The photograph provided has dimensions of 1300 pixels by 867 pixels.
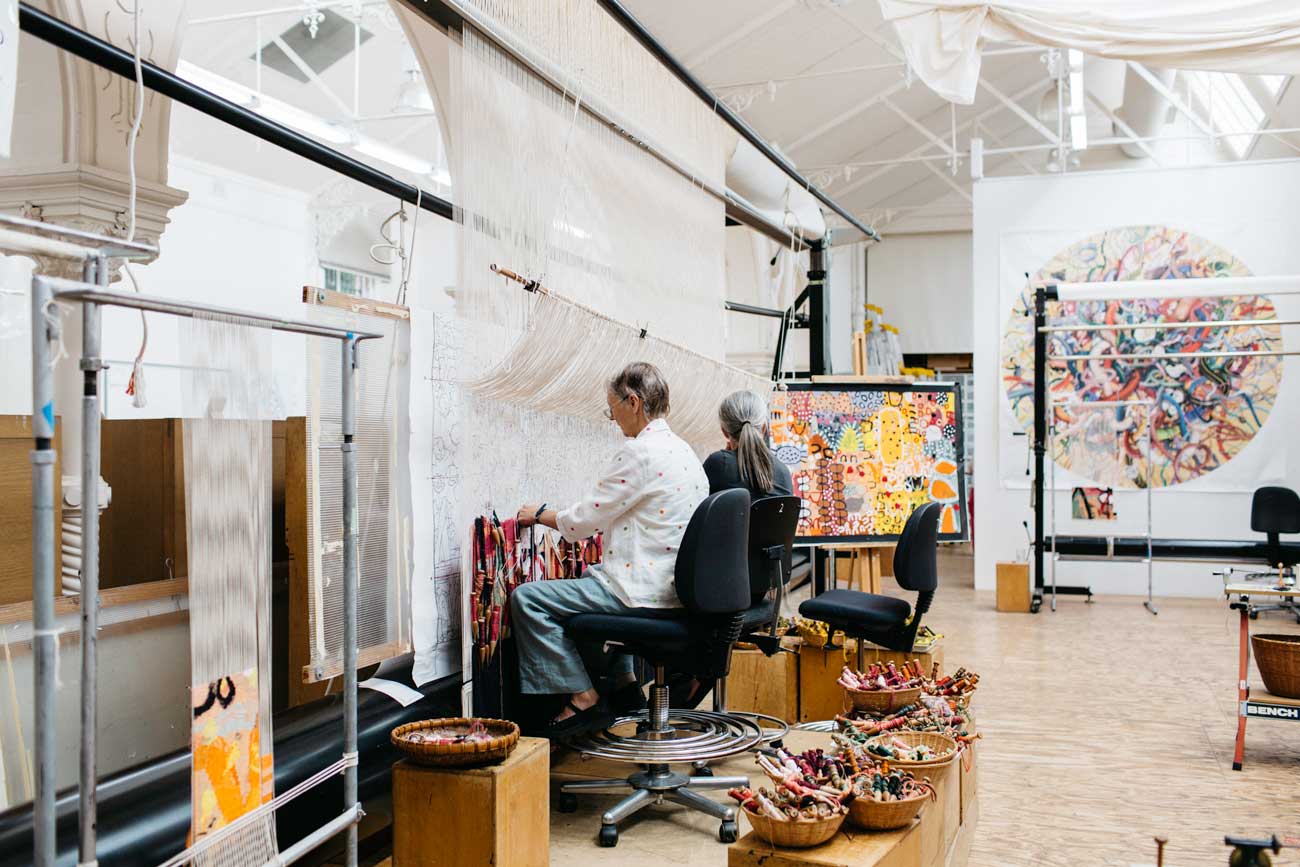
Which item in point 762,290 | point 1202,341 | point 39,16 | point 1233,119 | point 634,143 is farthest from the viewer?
point 1233,119

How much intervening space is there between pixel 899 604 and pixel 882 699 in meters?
0.68

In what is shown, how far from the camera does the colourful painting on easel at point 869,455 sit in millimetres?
6105

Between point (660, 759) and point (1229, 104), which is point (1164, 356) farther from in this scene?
point (660, 759)

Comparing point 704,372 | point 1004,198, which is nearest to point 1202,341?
point 1004,198

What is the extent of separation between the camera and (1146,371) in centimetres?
934

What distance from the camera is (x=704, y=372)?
459cm

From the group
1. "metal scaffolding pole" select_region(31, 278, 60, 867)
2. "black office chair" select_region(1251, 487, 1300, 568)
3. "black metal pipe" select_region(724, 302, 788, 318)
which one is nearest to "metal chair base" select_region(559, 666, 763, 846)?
"metal scaffolding pole" select_region(31, 278, 60, 867)

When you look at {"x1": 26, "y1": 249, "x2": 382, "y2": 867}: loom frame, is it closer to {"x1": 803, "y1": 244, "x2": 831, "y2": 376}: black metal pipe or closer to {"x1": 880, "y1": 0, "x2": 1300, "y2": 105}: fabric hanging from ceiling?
{"x1": 880, "y1": 0, "x2": 1300, "y2": 105}: fabric hanging from ceiling

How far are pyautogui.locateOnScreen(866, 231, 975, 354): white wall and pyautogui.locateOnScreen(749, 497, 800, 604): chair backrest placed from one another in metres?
12.2

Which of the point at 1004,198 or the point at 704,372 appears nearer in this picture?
the point at 704,372

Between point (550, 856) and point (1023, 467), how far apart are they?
23.6 feet

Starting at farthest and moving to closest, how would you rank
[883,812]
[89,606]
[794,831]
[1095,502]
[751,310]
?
[1095,502] → [751,310] → [883,812] → [794,831] → [89,606]

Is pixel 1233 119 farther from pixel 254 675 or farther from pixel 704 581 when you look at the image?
pixel 254 675

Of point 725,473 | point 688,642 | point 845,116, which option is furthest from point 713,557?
point 845,116
